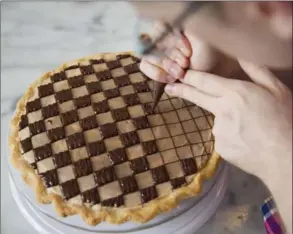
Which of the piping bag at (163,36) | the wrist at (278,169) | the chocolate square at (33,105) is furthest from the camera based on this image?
the chocolate square at (33,105)

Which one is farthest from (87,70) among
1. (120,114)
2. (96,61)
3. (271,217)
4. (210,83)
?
(271,217)

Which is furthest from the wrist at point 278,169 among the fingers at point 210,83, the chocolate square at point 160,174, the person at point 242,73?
the chocolate square at point 160,174

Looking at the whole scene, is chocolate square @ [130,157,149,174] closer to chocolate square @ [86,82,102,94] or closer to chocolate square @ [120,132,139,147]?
chocolate square @ [120,132,139,147]

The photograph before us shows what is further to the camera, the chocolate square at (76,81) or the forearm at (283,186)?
the chocolate square at (76,81)

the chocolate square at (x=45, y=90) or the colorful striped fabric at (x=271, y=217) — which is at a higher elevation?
the chocolate square at (x=45, y=90)

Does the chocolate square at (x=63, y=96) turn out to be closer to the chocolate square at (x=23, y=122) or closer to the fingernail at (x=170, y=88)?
the chocolate square at (x=23, y=122)

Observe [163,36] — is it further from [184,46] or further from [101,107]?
[101,107]

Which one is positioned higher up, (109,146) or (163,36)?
(163,36)

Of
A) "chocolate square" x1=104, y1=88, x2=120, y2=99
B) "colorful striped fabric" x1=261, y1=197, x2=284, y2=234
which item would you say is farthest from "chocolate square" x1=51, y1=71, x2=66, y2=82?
"colorful striped fabric" x1=261, y1=197, x2=284, y2=234
